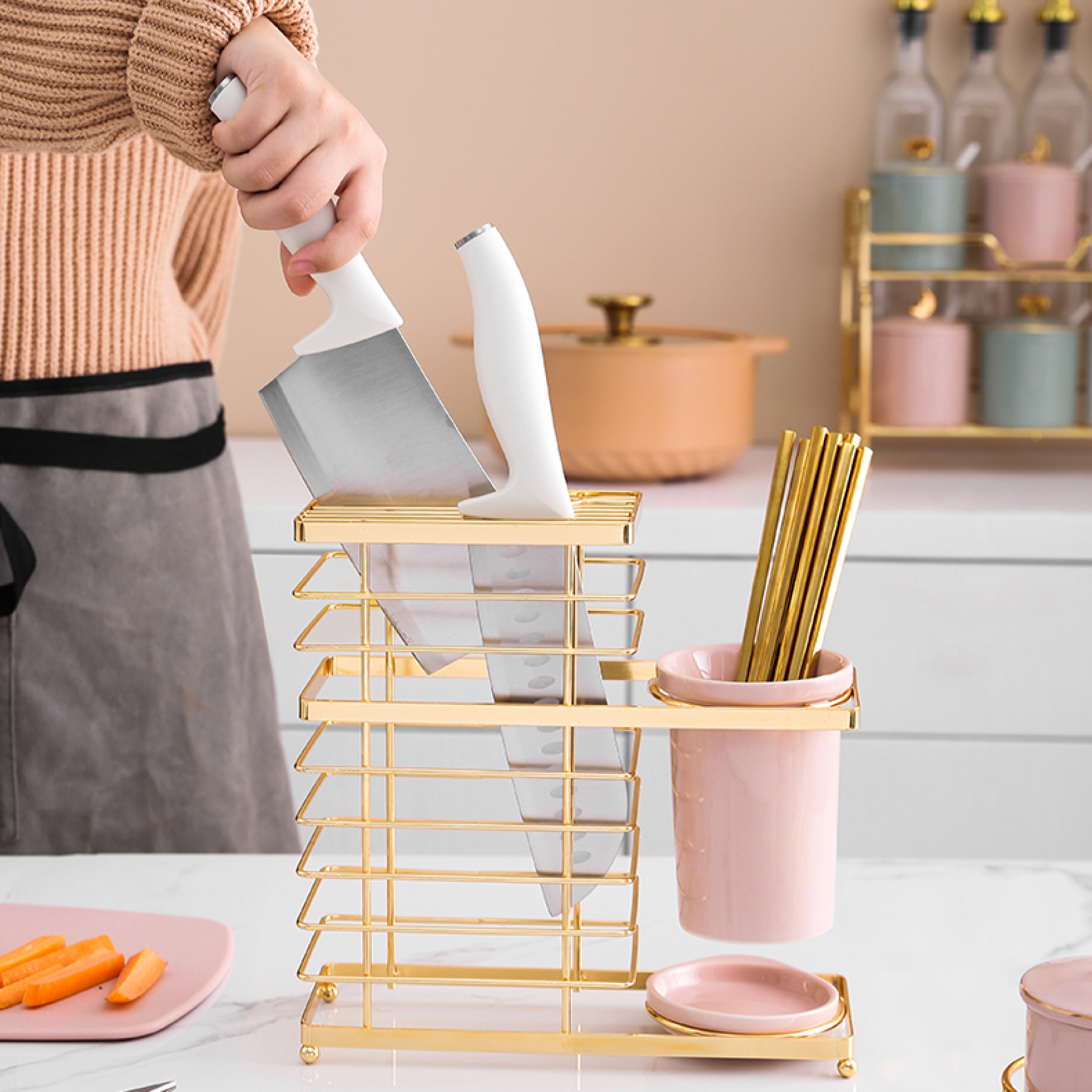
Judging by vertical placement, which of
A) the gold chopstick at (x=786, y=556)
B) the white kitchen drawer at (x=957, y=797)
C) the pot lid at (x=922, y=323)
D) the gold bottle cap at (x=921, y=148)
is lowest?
the white kitchen drawer at (x=957, y=797)

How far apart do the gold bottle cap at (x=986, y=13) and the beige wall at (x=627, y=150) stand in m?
0.14

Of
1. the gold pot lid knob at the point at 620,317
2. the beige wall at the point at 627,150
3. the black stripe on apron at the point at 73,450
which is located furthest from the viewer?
the beige wall at the point at 627,150

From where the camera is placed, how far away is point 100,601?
1.16m

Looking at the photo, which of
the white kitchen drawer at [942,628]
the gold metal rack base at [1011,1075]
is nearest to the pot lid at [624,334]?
the white kitchen drawer at [942,628]

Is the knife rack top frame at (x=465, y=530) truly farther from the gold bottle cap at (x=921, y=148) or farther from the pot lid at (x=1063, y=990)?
the gold bottle cap at (x=921, y=148)

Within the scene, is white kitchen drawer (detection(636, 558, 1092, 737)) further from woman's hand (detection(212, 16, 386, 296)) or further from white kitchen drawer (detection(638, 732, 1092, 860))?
woman's hand (detection(212, 16, 386, 296))

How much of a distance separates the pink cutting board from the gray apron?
474 millimetres

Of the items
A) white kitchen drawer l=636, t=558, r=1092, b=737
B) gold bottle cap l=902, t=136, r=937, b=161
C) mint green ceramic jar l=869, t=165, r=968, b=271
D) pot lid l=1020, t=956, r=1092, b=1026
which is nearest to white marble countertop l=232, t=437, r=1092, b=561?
white kitchen drawer l=636, t=558, r=1092, b=737

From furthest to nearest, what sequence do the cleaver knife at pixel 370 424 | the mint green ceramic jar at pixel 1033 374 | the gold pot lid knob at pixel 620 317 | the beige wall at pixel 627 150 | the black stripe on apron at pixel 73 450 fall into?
the beige wall at pixel 627 150 < the mint green ceramic jar at pixel 1033 374 < the gold pot lid knob at pixel 620 317 < the black stripe on apron at pixel 73 450 < the cleaver knife at pixel 370 424

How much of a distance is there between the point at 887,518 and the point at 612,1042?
1.08 meters

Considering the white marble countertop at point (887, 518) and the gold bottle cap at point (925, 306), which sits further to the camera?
the gold bottle cap at point (925, 306)

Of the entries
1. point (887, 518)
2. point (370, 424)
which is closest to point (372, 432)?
point (370, 424)

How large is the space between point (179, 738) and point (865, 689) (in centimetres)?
79

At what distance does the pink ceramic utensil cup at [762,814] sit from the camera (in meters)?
0.52
